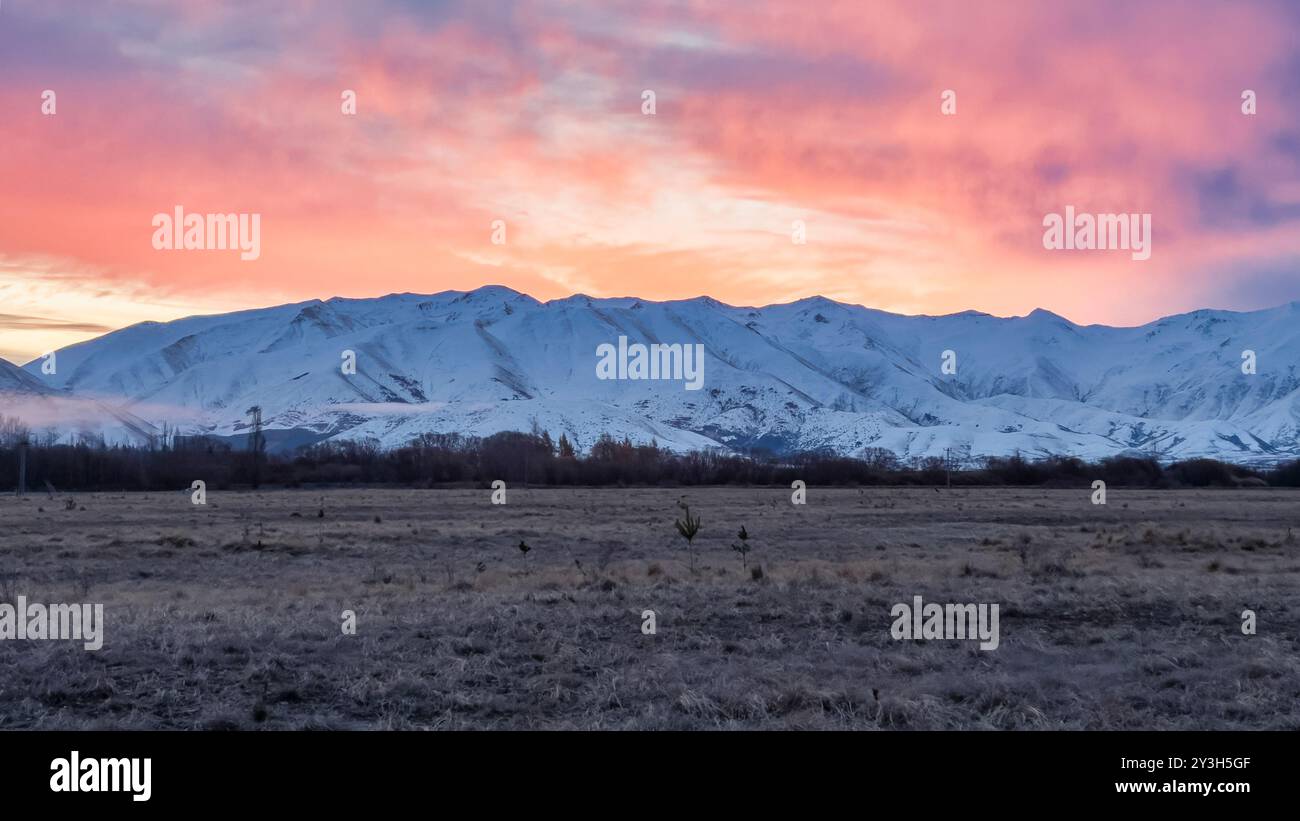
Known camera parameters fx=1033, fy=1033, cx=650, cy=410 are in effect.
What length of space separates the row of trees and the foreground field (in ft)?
300

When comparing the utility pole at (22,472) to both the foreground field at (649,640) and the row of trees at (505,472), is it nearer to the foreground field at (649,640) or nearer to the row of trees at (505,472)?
the row of trees at (505,472)

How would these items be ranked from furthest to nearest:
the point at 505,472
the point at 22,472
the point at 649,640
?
the point at 505,472
the point at 22,472
the point at 649,640

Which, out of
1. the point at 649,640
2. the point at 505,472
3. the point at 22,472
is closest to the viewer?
the point at 649,640

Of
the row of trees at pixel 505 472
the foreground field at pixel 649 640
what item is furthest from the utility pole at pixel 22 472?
the foreground field at pixel 649 640

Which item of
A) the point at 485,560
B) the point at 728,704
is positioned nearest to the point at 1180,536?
the point at 485,560

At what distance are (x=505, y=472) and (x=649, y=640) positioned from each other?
128305 mm

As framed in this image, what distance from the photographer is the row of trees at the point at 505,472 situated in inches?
4843

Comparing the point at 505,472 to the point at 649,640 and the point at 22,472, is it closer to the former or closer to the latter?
the point at 22,472

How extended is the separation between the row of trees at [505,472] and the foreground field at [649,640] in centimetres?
9155

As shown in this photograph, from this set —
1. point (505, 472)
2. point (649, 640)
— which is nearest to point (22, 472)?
point (505, 472)

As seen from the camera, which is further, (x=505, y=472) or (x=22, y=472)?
(x=505, y=472)

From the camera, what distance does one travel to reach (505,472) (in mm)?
142000
